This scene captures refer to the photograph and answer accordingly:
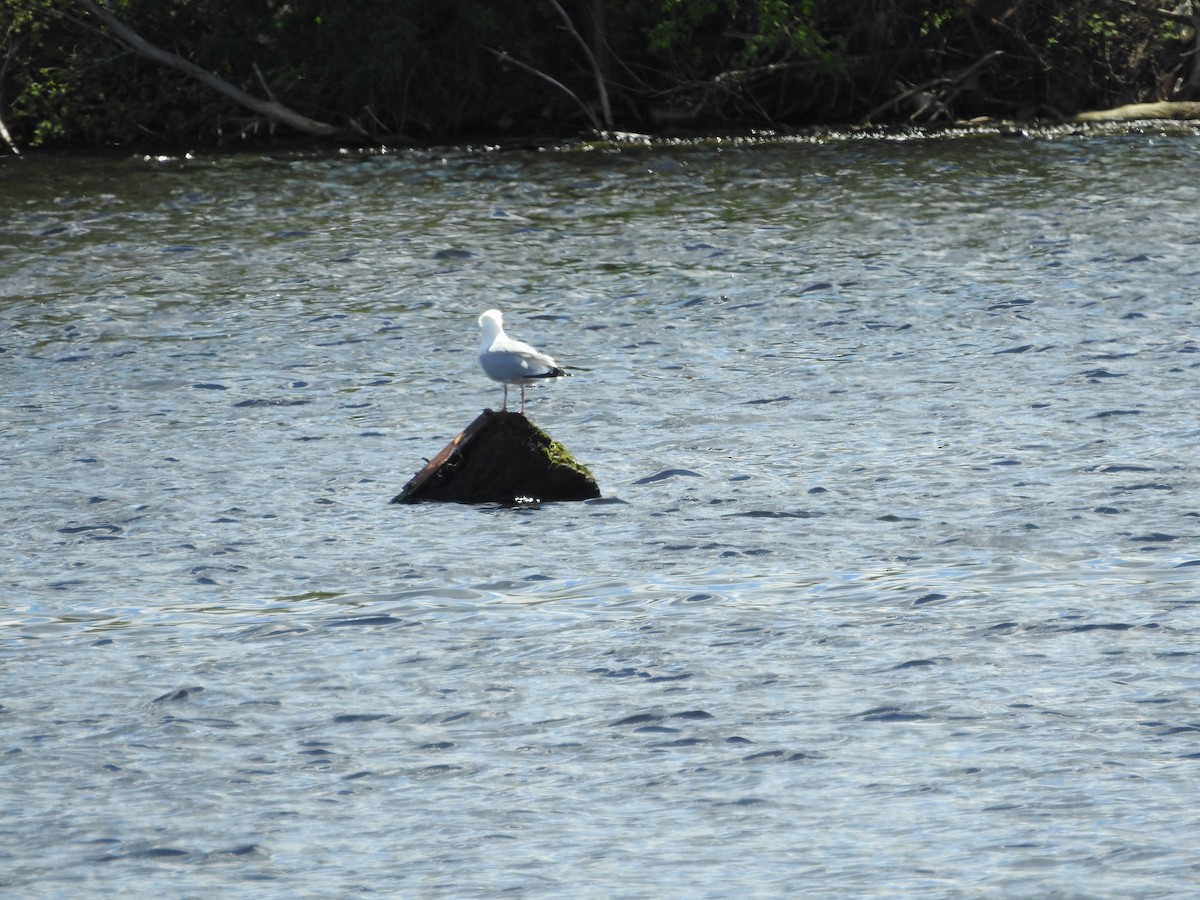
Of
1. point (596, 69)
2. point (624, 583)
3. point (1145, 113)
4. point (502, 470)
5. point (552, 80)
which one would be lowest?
point (624, 583)

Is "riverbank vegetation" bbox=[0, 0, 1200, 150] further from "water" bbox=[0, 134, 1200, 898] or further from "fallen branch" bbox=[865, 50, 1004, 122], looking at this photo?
"water" bbox=[0, 134, 1200, 898]

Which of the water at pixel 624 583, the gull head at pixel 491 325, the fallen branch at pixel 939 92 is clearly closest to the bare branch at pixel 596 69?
the fallen branch at pixel 939 92

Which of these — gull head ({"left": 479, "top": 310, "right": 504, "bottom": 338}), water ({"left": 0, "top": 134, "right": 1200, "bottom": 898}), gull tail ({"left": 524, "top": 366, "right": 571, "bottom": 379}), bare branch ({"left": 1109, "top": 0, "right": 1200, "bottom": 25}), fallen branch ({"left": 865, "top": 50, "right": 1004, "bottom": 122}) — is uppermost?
bare branch ({"left": 1109, "top": 0, "right": 1200, "bottom": 25})

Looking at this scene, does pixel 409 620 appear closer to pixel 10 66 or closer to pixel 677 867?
pixel 677 867

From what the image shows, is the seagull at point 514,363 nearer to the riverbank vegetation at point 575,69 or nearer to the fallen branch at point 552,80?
the fallen branch at point 552,80

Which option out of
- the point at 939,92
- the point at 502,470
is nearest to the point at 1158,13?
the point at 939,92

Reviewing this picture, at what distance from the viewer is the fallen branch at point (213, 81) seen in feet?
125

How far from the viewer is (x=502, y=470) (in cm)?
1405

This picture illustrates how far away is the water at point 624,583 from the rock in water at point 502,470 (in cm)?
22

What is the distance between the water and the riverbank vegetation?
14833 millimetres

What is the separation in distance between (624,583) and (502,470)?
2.28m

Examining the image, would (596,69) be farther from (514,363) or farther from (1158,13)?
(514,363)

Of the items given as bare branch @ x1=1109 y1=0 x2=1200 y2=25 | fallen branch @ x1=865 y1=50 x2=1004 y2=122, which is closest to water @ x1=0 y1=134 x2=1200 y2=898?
fallen branch @ x1=865 y1=50 x2=1004 y2=122

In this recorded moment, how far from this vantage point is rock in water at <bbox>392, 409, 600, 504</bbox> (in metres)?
14.0
